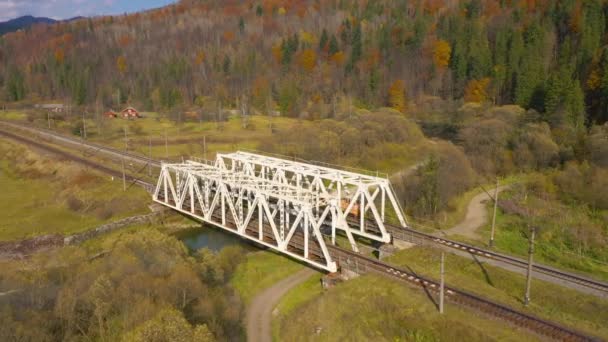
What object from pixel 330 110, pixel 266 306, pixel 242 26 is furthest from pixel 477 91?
pixel 242 26

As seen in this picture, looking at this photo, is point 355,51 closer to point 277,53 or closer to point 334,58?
point 334,58

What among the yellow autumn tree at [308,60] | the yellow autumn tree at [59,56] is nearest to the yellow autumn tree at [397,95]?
the yellow autumn tree at [308,60]

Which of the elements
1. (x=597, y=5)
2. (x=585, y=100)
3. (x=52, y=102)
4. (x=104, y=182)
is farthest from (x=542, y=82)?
(x=52, y=102)

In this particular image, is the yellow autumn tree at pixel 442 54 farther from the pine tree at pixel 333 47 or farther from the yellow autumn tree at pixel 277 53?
the yellow autumn tree at pixel 277 53

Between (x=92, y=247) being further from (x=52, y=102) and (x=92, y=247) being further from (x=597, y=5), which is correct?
(x=52, y=102)

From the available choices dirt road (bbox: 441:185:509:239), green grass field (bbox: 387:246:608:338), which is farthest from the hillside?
green grass field (bbox: 387:246:608:338)
